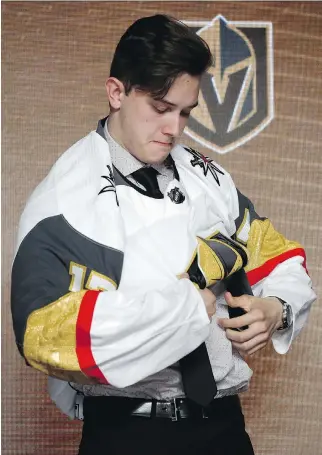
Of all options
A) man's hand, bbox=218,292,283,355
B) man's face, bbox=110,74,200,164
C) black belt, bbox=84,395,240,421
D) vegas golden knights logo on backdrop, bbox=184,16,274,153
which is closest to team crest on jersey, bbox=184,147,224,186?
man's face, bbox=110,74,200,164

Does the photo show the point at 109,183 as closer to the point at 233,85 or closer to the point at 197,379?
the point at 197,379

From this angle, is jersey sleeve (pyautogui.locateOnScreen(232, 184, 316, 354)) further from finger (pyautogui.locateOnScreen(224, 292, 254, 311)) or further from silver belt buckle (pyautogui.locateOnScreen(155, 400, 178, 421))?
silver belt buckle (pyautogui.locateOnScreen(155, 400, 178, 421))

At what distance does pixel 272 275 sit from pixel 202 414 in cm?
28

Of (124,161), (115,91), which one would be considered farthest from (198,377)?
(115,91)

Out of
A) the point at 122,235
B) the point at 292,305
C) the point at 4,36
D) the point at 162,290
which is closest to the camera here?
the point at 162,290

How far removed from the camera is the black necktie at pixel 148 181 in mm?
1246

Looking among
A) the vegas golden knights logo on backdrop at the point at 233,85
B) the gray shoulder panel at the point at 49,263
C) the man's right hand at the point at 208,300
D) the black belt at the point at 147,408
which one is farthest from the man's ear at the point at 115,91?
the vegas golden knights logo on backdrop at the point at 233,85

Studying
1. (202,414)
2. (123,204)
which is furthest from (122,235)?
(202,414)

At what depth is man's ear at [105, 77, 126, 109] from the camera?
1.22 meters

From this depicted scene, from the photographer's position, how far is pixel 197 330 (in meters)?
1.06

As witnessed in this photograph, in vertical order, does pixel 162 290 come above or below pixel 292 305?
above

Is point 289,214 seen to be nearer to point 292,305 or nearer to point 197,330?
point 292,305

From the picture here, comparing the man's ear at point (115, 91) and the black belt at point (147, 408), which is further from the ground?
the man's ear at point (115, 91)

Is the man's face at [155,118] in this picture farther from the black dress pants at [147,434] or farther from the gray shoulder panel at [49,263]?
the black dress pants at [147,434]
